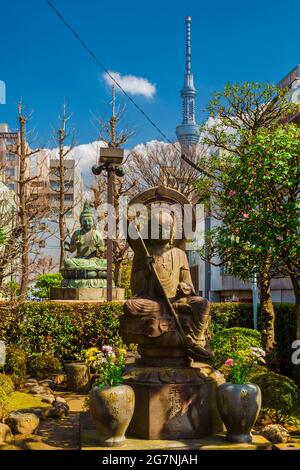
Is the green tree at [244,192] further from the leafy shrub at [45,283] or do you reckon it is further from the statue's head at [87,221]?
the leafy shrub at [45,283]

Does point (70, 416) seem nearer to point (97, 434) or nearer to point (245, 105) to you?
point (97, 434)

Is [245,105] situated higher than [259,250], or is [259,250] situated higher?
[245,105]

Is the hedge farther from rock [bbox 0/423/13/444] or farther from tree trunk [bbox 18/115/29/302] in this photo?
rock [bbox 0/423/13/444]

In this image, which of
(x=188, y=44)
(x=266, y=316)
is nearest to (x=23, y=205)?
(x=266, y=316)

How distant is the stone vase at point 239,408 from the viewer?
6.52 metres

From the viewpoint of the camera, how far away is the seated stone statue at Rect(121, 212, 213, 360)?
7125 mm

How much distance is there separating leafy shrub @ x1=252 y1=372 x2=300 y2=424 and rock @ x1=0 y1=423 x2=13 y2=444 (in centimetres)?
414

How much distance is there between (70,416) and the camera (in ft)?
31.2

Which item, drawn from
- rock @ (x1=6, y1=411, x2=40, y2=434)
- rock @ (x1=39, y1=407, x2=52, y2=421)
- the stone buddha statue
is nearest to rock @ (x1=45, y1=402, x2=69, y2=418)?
rock @ (x1=39, y1=407, x2=52, y2=421)

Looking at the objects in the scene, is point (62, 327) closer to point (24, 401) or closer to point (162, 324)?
point (24, 401)

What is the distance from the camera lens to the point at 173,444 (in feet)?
21.5

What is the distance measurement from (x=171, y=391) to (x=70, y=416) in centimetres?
337

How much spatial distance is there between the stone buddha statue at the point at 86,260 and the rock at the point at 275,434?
332 inches

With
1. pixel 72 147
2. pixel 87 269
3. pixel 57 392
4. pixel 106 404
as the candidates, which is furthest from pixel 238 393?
pixel 72 147
